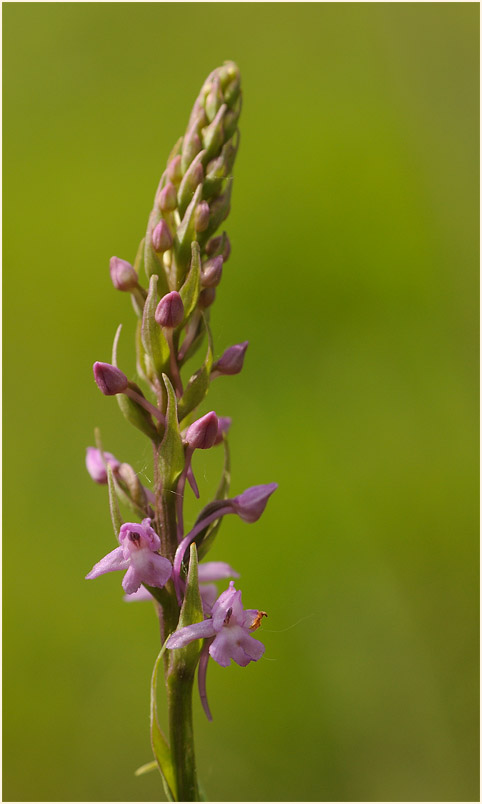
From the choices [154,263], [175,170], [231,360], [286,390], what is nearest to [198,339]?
[231,360]

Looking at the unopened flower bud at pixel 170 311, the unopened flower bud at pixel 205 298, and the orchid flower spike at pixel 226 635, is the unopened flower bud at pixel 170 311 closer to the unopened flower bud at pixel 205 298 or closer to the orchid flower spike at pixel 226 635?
the unopened flower bud at pixel 205 298

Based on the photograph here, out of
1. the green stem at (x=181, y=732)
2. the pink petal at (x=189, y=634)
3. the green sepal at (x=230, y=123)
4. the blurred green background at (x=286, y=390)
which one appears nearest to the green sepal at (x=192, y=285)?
the green sepal at (x=230, y=123)

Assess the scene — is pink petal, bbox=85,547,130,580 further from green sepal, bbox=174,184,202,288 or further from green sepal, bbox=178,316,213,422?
green sepal, bbox=174,184,202,288

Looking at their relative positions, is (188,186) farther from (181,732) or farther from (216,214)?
(181,732)

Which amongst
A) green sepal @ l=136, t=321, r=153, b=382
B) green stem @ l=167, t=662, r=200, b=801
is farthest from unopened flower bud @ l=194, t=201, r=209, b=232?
green stem @ l=167, t=662, r=200, b=801

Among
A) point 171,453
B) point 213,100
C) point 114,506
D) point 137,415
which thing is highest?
point 213,100
